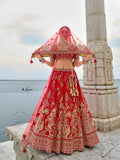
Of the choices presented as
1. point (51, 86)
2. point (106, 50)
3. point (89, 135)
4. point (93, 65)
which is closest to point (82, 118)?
point (89, 135)

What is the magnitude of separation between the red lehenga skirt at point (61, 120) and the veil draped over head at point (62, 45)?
412 millimetres

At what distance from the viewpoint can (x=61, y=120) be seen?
2236 millimetres

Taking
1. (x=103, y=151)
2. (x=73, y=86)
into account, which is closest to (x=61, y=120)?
(x=73, y=86)

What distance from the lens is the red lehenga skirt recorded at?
2121 mm

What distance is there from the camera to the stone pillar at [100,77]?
3.60 m

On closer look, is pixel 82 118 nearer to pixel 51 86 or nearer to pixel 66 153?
pixel 66 153

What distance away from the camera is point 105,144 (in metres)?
2.67

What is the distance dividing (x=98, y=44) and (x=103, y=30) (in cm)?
56

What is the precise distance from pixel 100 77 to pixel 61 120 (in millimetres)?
2083

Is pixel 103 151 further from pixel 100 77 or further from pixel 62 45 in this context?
pixel 62 45

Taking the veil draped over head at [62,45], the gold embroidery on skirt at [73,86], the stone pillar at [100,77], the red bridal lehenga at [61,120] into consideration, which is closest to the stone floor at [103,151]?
the red bridal lehenga at [61,120]

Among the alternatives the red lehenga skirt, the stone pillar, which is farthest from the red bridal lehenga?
the stone pillar

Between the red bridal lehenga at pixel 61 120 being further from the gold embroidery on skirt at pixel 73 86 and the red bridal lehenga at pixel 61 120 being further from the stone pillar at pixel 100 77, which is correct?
the stone pillar at pixel 100 77

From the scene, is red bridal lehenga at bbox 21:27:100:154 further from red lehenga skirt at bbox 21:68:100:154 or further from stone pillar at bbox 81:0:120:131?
stone pillar at bbox 81:0:120:131
